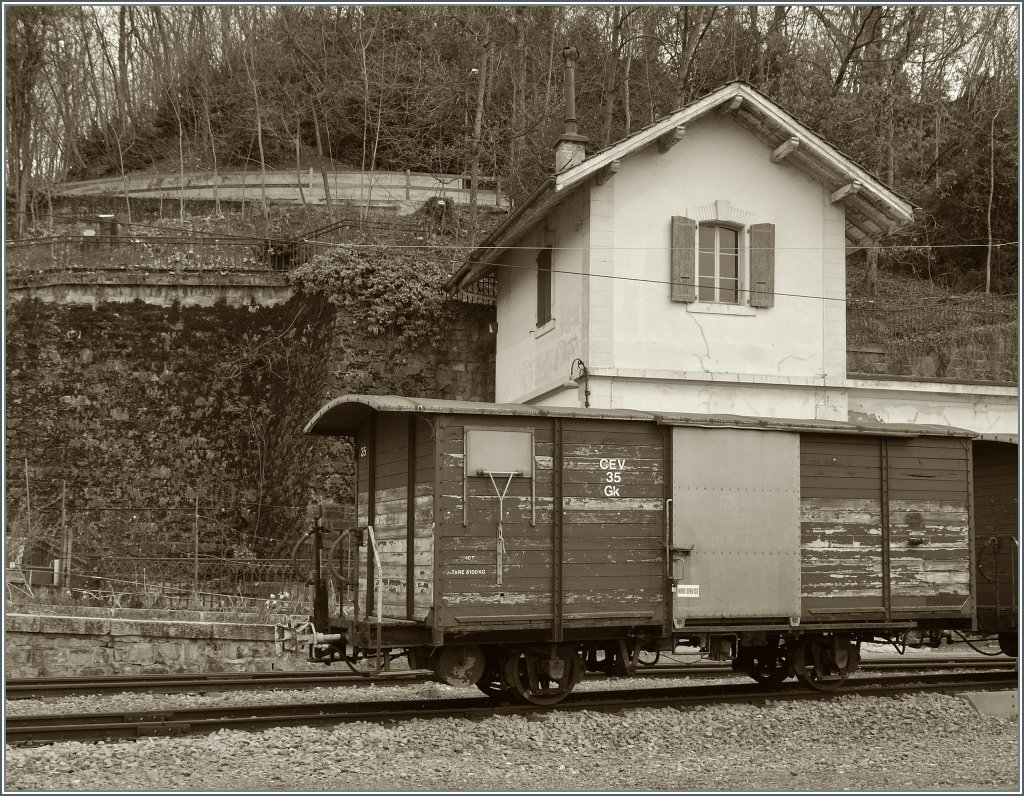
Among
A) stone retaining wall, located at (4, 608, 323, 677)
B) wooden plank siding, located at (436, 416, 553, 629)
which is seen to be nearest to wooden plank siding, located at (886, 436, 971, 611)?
wooden plank siding, located at (436, 416, 553, 629)

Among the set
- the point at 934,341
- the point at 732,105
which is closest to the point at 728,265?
the point at 732,105

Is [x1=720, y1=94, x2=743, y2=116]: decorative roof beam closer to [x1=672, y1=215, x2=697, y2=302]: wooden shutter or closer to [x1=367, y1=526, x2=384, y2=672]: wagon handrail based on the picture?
[x1=672, y1=215, x2=697, y2=302]: wooden shutter

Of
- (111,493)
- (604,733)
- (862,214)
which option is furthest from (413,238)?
(604,733)

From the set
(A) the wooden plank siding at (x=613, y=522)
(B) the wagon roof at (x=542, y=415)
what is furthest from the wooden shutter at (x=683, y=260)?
(A) the wooden plank siding at (x=613, y=522)

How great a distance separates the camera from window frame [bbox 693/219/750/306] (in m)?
19.1

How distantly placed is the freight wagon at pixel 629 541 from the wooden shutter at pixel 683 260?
6.53 meters

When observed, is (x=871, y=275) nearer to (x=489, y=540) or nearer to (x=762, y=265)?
(x=762, y=265)

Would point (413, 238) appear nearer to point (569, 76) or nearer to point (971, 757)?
point (569, 76)

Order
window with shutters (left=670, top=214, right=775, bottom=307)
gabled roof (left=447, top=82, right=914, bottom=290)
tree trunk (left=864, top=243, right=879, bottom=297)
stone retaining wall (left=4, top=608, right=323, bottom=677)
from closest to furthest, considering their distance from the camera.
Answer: stone retaining wall (left=4, top=608, right=323, bottom=677) → gabled roof (left=447, top=82, right=914, bottom=290) → window with shutters (left=670, top=214, right=775, bottom=307) → tree trunk (left=864, top=243, right=879, bottom=297)

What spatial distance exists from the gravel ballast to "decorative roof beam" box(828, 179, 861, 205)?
1041 cm

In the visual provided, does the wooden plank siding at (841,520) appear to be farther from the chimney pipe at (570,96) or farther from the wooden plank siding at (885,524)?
the chimney pipe at (570,96)

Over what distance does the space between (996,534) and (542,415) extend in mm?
7050

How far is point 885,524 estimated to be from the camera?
12445 mm

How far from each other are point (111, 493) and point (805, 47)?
25145 millimetres
